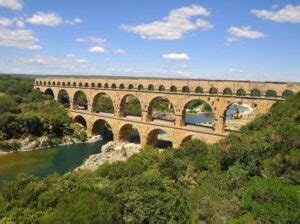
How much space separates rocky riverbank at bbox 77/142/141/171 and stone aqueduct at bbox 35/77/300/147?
1.77 m

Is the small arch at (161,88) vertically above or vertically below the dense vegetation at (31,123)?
above

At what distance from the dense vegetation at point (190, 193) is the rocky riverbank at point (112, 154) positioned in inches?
469

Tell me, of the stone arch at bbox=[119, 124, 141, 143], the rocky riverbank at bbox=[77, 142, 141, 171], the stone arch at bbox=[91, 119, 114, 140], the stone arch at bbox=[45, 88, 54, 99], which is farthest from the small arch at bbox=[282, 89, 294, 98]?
the stone arch at bbox=[45, 88, 54, 99]

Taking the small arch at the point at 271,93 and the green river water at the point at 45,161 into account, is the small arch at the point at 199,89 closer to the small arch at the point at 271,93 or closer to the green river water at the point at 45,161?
the small arch at the point at 271,93

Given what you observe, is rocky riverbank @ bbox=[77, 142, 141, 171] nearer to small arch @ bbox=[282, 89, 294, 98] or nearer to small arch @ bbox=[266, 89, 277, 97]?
small arch @ bbox=[266, 89, 277, 97]

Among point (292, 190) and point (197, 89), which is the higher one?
point (197, 89)

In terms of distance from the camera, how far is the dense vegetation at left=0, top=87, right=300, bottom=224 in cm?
1493

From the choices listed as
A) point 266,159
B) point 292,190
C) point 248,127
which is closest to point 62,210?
point 292,190

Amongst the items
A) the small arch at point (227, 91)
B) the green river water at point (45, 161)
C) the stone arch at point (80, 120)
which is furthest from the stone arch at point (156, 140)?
the stone arch at point (80, 120)

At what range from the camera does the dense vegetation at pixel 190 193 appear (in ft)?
49.0

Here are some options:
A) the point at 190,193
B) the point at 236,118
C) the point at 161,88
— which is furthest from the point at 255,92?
the point at 236,118

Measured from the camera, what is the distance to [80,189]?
60.5 ft

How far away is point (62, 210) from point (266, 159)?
41.0ft

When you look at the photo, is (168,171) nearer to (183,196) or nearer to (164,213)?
(183,196)
